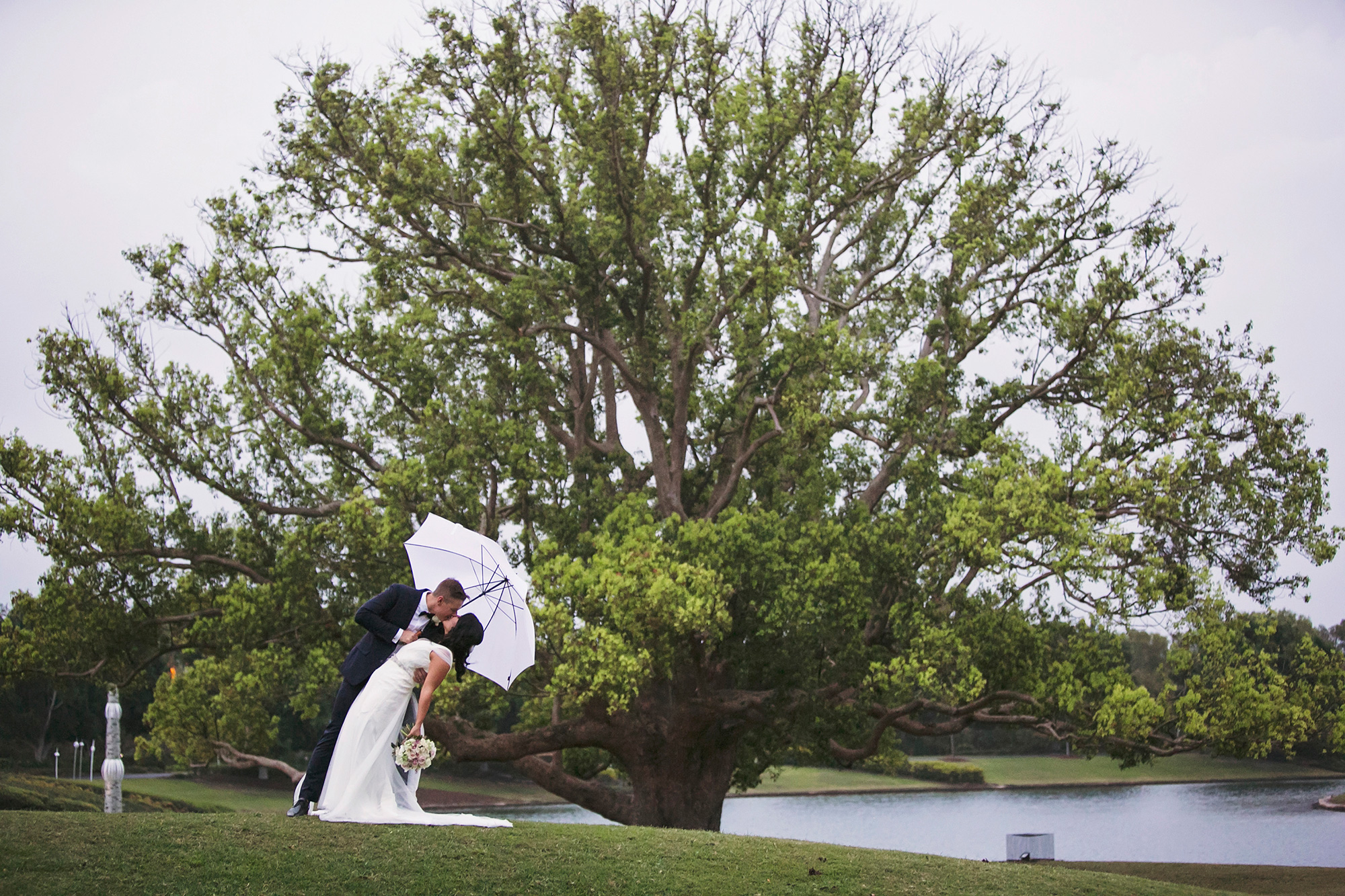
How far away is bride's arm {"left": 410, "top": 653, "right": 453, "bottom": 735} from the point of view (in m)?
8.85

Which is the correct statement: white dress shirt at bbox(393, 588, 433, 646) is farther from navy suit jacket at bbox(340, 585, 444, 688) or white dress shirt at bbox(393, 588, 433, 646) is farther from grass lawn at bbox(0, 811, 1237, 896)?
grass lawn at bbox(0, 811, 1237, 896)

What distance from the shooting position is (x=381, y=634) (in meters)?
9.06

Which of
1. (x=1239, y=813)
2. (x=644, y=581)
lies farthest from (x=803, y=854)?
(x=1239, y=813)

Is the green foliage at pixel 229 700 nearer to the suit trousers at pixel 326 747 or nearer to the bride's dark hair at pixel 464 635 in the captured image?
the suit trousers at pixel 326 747

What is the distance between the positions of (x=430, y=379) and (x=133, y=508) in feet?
19.0

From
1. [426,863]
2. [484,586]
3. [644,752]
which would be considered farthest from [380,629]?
[644,752]

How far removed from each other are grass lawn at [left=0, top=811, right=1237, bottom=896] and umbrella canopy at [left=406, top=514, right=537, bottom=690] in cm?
149

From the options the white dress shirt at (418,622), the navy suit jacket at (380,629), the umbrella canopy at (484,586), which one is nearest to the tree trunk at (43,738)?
the umbrella canopy at (484,586)

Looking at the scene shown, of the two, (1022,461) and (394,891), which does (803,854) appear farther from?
(1022,461)

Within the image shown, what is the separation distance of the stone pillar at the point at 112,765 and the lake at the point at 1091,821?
13730 millimetres

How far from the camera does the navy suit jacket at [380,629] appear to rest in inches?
356

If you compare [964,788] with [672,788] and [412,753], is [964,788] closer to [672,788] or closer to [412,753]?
[672,788]

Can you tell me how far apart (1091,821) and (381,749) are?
32219 millimetres

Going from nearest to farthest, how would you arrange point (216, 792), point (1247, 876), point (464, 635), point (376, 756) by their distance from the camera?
1. point (376, 756)
2. point (464, 635)
3. point (1247, 876)
4. point (216, 792)
